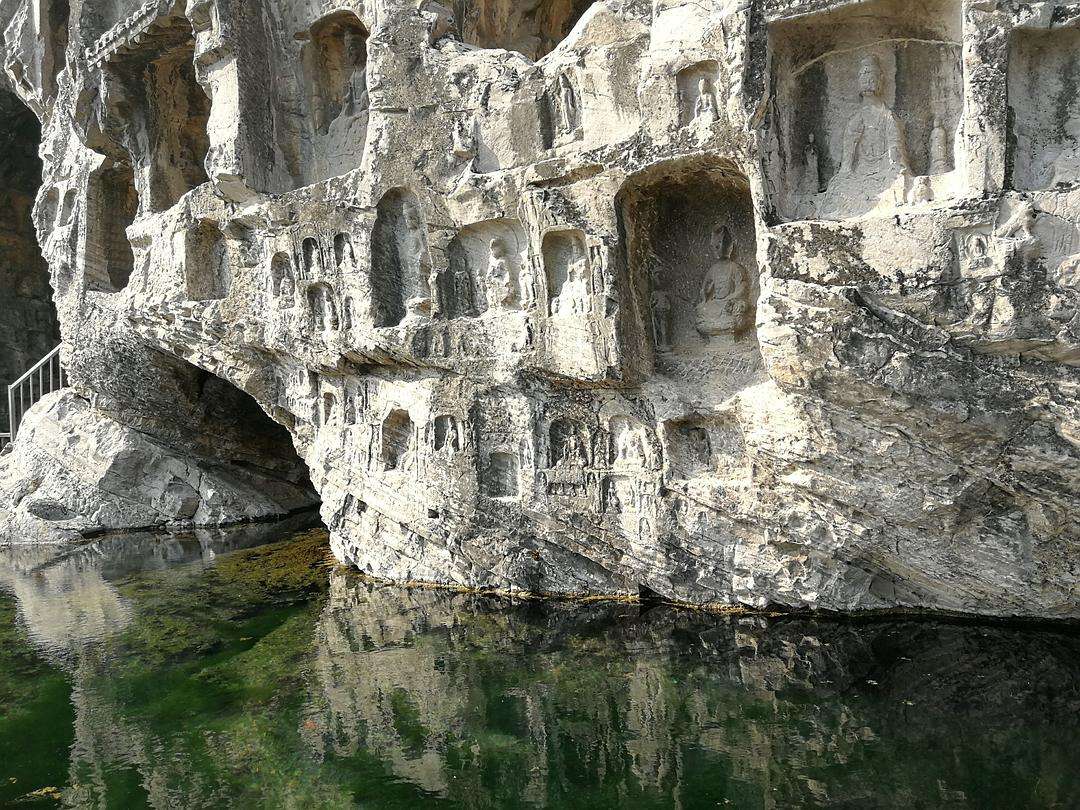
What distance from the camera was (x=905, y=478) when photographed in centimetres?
604

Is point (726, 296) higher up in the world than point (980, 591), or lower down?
higher up

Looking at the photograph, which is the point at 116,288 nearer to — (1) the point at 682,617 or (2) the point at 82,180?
(2) the point at 82,180

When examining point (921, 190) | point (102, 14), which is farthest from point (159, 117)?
point (921, 190)

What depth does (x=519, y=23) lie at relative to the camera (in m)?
9.71

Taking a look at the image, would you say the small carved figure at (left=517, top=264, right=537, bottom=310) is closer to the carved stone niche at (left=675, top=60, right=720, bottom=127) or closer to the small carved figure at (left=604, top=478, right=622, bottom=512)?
the small carved figure at (left=604, top=478, right=622, bottom=512)

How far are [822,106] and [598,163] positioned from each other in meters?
1.67

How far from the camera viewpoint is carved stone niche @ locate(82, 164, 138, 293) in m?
12.3

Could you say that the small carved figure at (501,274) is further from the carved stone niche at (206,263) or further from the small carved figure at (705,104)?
the carved stone niche at (206,263)

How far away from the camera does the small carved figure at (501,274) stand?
A: 7.81 m

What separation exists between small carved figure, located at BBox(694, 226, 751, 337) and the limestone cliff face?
2 centimetres

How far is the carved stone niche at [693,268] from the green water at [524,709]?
7.16 ft

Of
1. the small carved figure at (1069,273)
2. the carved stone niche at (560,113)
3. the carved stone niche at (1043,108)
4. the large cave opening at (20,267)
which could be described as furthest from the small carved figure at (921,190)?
the large cave opening at (20,267)

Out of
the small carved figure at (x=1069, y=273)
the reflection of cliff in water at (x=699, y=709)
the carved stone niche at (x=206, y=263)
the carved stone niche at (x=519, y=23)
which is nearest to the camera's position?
the reflection of cliff in water at (x=699, y=709)

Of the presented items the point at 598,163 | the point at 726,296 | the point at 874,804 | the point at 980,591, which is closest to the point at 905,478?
the point at 980,591
